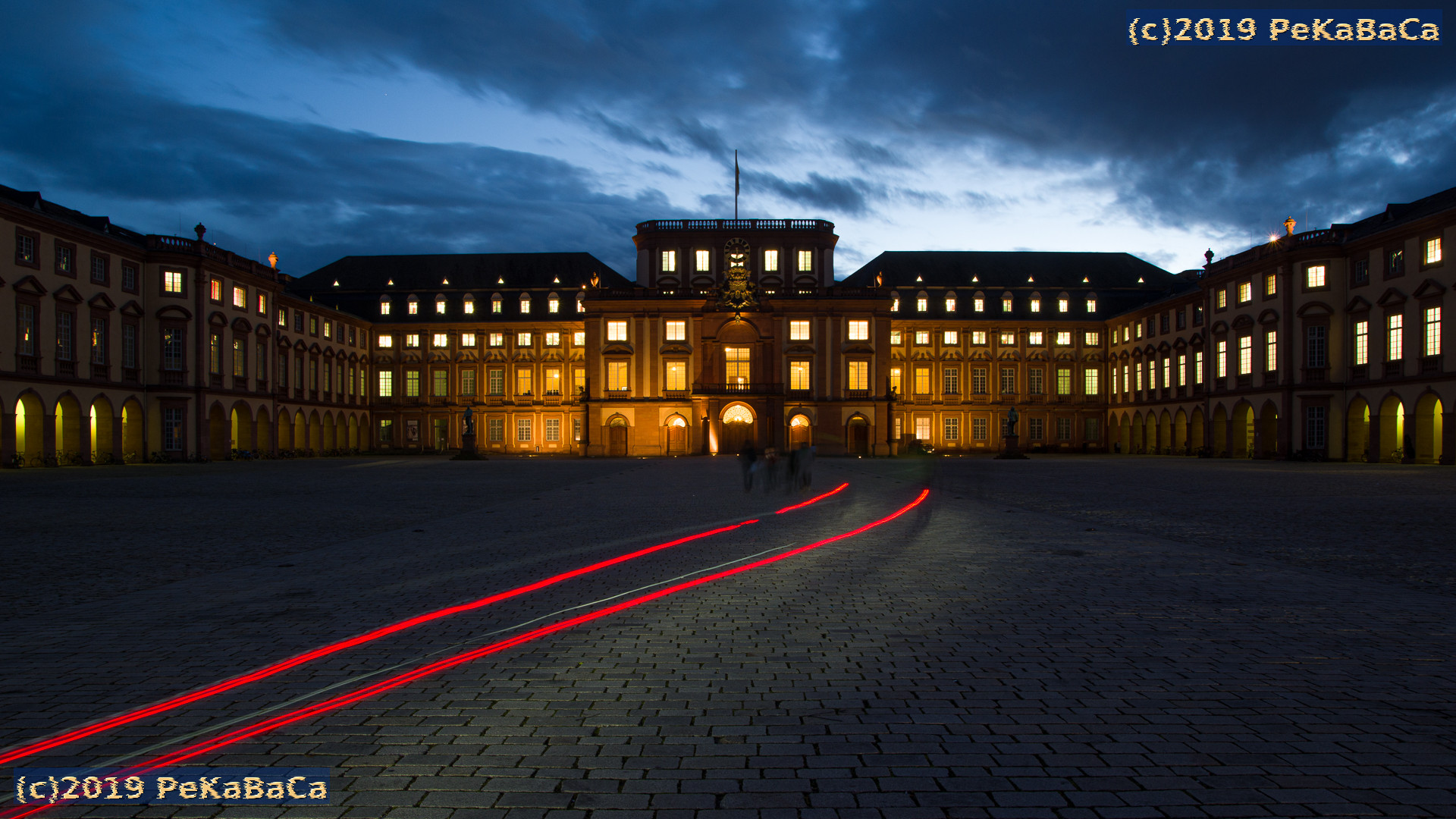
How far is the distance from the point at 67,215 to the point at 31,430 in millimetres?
11989

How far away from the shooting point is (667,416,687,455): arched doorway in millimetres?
66750

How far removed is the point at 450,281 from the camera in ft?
271

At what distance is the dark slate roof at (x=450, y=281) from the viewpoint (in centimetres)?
8006

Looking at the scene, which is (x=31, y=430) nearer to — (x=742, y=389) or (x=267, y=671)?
(x=742, y=389)

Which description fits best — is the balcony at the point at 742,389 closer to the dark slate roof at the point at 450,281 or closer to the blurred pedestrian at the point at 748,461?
the dark slate roof at the point at 450,281

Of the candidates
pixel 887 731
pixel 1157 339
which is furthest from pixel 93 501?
pixel 1157 339

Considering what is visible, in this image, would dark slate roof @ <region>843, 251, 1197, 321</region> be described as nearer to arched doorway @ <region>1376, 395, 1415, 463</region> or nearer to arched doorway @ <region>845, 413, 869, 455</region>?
arched doorway @ <region>845, 413, 869, 455</region>

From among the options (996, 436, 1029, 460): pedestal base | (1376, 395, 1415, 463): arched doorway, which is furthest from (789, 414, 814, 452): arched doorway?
(1376, 395, 1415, 463): arched doorway

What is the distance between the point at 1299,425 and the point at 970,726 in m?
57.8

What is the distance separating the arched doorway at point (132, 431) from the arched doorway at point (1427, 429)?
7109 centimetres

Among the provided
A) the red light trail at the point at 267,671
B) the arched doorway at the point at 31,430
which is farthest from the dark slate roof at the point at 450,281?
the red light trail at the point at 267,671

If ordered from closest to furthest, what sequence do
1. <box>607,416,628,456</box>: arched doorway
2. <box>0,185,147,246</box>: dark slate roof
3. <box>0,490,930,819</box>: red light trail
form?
<box>0,490,930,819</box>: red light trail < <box>0,185,147,246</box>: dark slate roof < <box>607,416,628,456</box>: arched doorway

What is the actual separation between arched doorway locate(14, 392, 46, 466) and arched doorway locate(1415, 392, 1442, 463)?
71.0 meters

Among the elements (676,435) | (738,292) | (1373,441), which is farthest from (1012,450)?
(676,435)
